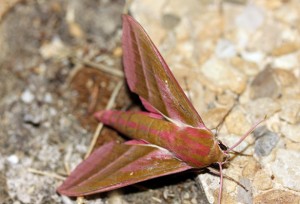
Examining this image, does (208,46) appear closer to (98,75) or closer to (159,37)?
(159,37)

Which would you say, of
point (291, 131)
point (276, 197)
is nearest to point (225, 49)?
point (291, 131)

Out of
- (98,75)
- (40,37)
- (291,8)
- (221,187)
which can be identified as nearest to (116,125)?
(98,75)

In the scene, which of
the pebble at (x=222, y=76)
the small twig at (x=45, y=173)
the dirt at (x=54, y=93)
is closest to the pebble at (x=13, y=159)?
the dirt at (x=54, y=93)

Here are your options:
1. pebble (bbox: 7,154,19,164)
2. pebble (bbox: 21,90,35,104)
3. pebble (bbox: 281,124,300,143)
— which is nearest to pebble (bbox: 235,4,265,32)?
pebble (bbox: 281,124,300,143)

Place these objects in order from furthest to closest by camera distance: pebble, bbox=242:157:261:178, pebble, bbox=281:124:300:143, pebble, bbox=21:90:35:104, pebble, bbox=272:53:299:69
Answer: pebble, bbox=21:90:35:104 → pebble, bbox=272:53:299:69 → pebble, bbox=281:124:300:143 → pebble, bbox=242:157:261:178

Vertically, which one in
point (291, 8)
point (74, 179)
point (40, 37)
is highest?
point (291, 8)

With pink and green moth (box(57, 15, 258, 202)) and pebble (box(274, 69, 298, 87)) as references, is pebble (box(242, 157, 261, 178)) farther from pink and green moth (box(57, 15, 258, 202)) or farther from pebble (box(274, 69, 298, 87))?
pebble (box(274, 69, 298, 87))
